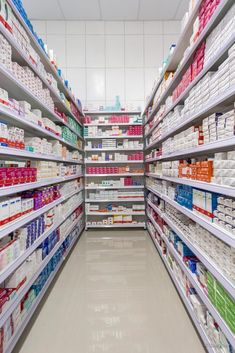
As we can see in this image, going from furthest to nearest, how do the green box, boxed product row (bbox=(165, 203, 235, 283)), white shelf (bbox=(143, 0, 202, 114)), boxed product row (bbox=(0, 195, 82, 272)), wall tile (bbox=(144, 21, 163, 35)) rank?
wall tile (bbox=(144, 21, 163, 35)), white shelf (bbox=(143, 0, 202, 114)), boxed product row (bbox=(0, 195, 82, 272)), boxed product row (bbox=(165, 203, 235, 283)), the green box

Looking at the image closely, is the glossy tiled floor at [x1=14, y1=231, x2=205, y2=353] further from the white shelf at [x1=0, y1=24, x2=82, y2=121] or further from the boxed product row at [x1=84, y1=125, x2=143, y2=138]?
the boxed product row at [x1=84, y1=125, x2=143, y2=138]

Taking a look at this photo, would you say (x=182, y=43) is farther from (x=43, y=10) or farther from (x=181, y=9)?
(x=43, y=10)

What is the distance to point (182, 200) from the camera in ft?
8.60

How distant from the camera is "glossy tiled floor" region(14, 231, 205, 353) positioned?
6.63 feet

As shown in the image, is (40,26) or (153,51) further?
(153,51)

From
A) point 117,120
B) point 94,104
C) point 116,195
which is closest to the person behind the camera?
point 116,195

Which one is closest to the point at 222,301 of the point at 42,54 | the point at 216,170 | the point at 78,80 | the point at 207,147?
the point at 216,170

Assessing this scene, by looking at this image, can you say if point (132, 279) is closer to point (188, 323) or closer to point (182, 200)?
point (188, 323)

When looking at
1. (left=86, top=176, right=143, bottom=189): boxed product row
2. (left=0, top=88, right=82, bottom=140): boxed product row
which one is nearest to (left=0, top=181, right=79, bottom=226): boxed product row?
(left=0, top=88, right=82, bottom=140): boxed product row

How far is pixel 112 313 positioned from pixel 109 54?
5.88 metres

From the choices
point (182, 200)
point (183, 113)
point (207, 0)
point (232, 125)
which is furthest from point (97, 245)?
point (207, 0)

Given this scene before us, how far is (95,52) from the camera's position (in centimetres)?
614

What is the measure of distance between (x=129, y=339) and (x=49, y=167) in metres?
2.10

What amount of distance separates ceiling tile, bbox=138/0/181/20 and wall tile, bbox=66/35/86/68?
1597mm
